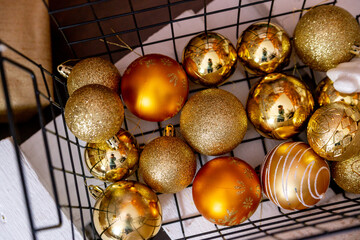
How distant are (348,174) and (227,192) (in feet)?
0.70

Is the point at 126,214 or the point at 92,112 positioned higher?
the point at 92,112

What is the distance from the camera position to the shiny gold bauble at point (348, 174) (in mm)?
512

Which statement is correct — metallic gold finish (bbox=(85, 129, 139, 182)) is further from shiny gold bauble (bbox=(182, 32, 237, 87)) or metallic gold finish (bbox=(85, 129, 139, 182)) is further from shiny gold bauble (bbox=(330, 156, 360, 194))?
shiny gold bauble (bbox=(330, 156, 360, 194))

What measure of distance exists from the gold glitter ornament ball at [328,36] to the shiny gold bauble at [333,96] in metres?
0.03

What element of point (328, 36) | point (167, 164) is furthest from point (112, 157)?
point (328, 36)

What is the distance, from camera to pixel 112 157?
1.68 ft

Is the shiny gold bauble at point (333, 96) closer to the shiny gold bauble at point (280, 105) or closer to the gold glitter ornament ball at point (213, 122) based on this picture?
the shiny gold bauble at point (280, 105)

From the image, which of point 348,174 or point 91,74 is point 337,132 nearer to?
point 348,174

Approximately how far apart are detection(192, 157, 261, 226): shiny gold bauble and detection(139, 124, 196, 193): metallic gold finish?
1.2 inches

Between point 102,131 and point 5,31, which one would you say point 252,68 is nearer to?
point 102,131

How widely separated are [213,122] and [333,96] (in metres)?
0.21

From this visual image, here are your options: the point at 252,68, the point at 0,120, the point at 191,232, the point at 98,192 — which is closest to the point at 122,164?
the point at 98,192

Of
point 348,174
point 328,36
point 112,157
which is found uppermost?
point 328,36

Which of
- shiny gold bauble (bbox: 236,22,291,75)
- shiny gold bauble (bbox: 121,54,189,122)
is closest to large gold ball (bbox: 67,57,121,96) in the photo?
shiny gold bauble (bbox: 121,54,189,122)
